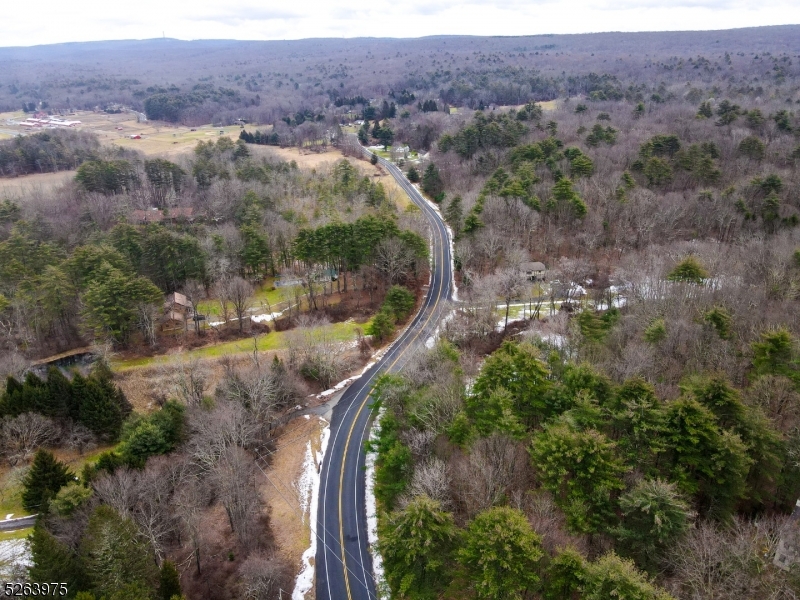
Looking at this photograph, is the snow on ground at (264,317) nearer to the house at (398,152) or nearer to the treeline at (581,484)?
the treeline at (581,484)

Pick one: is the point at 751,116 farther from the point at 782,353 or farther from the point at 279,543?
the point at 279,543

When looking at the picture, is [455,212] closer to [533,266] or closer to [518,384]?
[533,266]

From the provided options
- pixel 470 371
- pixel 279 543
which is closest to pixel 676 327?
pixel 470 371

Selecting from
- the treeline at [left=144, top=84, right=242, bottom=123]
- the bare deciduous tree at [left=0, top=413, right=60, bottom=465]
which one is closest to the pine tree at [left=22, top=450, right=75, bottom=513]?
the bare deciduous tree at [left=0, top=413, right=60, bottom=465]

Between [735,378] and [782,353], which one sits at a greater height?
[782,353]

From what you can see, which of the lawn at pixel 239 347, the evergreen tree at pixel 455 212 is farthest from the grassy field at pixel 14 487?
the evergreen tree at pixel 455 212

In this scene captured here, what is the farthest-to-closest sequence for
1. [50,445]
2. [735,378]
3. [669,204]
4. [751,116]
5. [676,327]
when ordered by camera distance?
1. [751,116]
2. [669,204]
3. [50,445]
4. [676,327]
5. [735,378]
